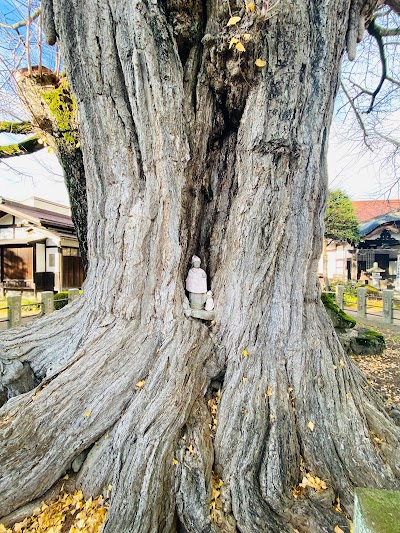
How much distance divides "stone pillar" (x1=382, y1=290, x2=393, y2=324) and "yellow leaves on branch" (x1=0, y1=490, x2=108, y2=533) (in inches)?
382

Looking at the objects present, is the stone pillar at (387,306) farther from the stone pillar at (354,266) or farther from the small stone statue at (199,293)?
the stone pillar at (354,266)

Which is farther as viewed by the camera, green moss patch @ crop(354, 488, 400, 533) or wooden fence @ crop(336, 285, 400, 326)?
wooden fence @ crop(336, 285, 400, 326)

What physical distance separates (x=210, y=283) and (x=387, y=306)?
8.46 m

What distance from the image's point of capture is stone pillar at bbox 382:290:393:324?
9.20 m

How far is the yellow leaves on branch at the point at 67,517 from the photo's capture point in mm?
2137

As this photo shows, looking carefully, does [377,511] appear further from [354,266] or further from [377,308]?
[354,266]

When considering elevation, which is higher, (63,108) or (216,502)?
(63,108)

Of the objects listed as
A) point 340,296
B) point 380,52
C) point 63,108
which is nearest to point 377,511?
point 63,108

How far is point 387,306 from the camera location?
30.5ft

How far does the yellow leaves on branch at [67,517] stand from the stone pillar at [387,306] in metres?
9.70

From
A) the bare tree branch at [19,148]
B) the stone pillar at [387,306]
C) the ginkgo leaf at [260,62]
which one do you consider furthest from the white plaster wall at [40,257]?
the stone pillar at [387,306]

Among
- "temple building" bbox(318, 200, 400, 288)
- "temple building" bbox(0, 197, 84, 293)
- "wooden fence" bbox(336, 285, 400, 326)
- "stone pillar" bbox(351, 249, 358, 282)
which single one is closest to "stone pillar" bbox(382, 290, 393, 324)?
"wooden fence" bbox(336, 285, 400, 326)

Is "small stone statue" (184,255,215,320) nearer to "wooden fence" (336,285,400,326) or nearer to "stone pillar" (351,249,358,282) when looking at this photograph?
"wooden fence" (336,285,400,326)

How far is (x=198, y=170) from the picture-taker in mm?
3248
